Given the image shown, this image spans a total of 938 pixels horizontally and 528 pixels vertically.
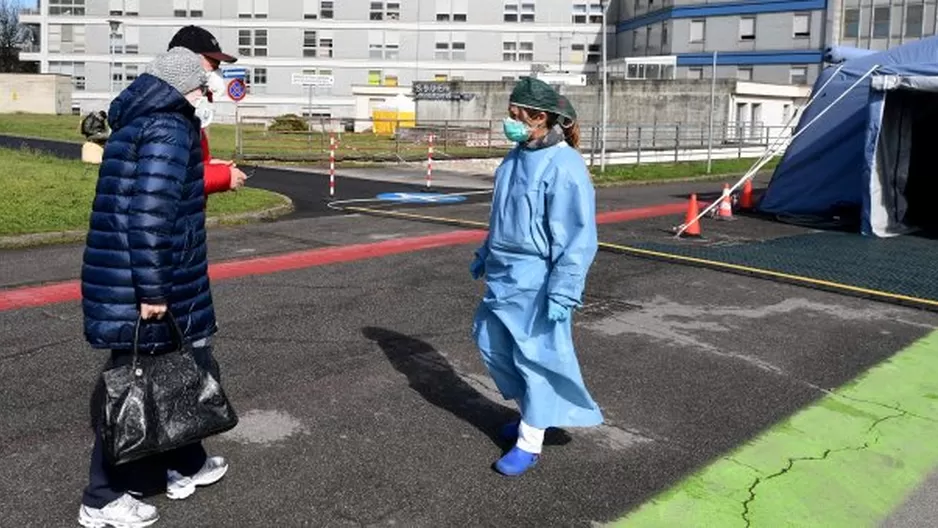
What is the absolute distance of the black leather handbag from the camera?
3.36 metres

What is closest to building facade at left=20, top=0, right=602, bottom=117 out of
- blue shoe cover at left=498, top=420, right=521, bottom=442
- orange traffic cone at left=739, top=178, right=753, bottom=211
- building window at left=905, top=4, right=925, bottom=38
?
building window at left=905, top=4, right=925, bottom=38

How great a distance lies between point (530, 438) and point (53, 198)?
11.3m

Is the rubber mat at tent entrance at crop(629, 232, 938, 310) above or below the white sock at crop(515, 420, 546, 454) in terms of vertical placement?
above

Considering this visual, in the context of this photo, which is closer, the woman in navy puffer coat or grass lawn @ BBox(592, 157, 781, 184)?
the woman in navy puffer coat

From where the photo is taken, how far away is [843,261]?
10.9 meters

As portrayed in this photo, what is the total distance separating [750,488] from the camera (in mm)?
4270

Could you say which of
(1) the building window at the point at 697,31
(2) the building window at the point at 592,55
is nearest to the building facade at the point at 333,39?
(2) the building window at the point at 592,55

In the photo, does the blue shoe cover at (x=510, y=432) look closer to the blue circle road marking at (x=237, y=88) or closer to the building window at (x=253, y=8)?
the blue circle road marking at (x=237, y=88)

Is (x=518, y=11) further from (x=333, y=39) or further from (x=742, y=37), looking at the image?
(x=742, y=37)

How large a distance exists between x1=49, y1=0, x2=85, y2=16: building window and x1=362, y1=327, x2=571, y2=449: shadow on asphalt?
234 ft

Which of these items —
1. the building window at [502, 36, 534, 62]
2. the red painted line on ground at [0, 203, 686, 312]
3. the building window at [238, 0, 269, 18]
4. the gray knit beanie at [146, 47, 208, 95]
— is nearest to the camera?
the gray knit beanie at [146, 47, 208, 95]

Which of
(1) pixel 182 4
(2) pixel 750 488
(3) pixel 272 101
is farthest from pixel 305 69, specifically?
(2) pixel 750 488

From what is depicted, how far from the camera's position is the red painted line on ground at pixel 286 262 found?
7873 mm

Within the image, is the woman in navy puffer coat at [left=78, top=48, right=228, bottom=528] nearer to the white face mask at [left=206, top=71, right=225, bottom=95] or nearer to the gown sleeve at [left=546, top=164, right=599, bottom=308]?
the white face mask at [left=206, top=71, right=225, bottom=95]
